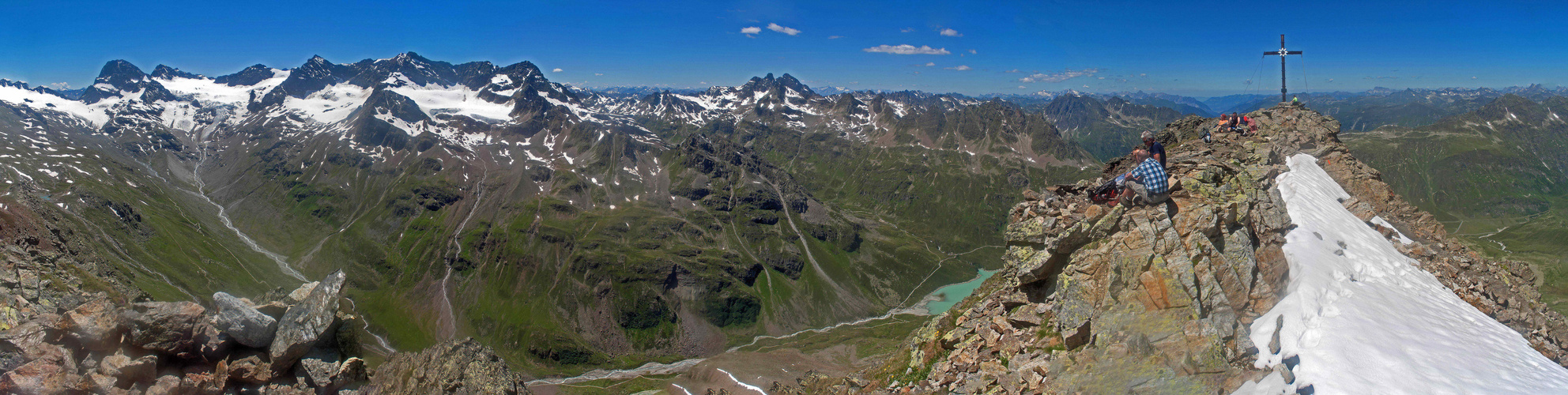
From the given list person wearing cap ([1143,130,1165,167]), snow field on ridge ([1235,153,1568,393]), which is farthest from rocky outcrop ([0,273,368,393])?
person wearing cap ([1143,130,1165,167])

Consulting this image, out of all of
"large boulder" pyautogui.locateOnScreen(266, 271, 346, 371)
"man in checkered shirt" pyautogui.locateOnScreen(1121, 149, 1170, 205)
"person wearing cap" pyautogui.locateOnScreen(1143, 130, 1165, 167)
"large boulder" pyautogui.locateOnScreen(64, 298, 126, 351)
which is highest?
"person wearing cap" pyautogui.locateOnScreen(1143, 130, 1165, 167)

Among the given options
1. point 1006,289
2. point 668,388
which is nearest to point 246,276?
point 668,388

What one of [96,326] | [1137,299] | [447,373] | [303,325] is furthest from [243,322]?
[1137,299]

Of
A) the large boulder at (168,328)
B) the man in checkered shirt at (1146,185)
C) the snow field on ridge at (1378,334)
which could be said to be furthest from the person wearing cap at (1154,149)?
the large boulder at (168,328)

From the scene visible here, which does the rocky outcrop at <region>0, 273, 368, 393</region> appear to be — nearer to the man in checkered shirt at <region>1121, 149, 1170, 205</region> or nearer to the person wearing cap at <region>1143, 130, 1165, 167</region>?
the man in checkered shirt at <region>1121, 149, 1170, 205</region>

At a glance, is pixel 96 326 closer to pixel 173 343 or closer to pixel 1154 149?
pixel 173 343
